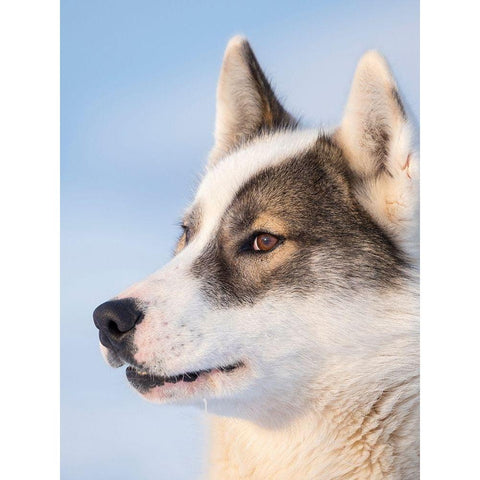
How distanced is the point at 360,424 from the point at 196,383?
46cm

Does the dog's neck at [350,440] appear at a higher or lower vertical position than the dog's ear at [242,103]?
lower

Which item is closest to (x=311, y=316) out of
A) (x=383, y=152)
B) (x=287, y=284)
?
(x=287, y=284)

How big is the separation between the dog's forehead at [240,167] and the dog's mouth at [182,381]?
439mm

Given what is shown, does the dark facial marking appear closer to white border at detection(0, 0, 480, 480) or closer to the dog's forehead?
the dog's forehead

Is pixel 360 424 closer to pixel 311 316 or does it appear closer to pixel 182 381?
pixel 311 316

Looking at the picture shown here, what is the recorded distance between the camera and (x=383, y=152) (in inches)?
97.2

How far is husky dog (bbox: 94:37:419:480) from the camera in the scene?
238 cm

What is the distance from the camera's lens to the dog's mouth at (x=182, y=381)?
2412mm

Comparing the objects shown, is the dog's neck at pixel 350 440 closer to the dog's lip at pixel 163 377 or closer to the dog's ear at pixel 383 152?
the dog's lip at pixel 163 377
